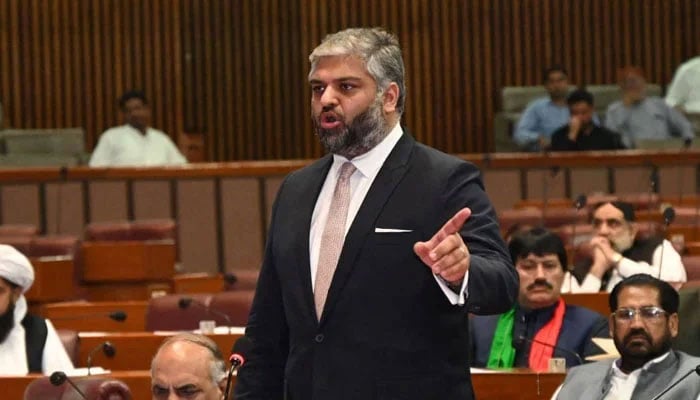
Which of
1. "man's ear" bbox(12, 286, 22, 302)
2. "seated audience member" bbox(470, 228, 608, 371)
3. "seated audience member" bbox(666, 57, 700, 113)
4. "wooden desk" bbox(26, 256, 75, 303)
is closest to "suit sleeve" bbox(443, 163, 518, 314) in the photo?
"seated audience member" bbox(470, 228, 608, 371)

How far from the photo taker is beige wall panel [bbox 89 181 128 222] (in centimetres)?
1122

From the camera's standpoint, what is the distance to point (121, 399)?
474cm

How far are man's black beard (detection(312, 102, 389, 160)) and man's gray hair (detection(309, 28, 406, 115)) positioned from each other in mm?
56

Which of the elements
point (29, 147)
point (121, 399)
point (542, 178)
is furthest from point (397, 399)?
point (29, 147)

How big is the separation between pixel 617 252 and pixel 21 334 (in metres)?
2.89

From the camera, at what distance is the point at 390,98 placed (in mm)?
3125

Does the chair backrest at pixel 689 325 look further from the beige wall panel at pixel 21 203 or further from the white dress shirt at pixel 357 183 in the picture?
the beige wall panel at pixel 21 203

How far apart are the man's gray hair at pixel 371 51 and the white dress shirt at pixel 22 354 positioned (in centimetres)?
310

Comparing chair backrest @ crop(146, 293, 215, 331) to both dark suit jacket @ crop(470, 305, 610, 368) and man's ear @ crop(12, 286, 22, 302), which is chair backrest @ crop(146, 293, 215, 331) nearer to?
man's ear @ crop(12, 286, 22, 302)

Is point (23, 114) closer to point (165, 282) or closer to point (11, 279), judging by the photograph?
point (165, 282)

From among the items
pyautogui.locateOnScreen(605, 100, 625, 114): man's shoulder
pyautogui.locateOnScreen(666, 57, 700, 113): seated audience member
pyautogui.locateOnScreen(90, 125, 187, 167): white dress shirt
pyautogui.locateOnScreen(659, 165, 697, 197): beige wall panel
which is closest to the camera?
pyautogui.locateOnScreen(659, 165, 697, 197): beige wall panel

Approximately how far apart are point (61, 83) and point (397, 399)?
1228 centimetres

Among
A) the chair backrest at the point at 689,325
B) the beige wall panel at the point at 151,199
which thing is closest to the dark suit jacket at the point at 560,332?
the chair backrest at the point at 689,325

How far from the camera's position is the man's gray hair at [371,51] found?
10.1 feet
